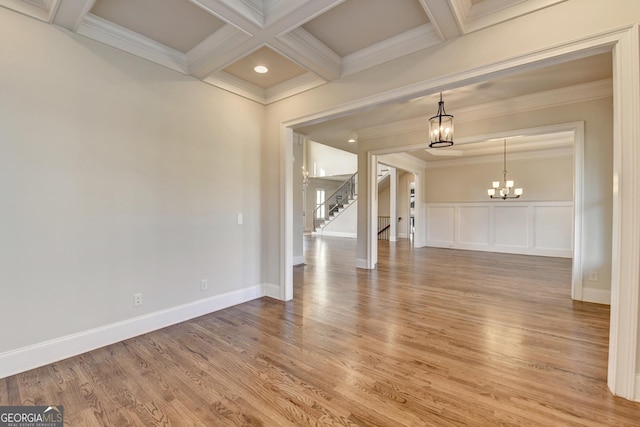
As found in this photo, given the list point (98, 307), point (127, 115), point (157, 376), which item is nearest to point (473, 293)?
point (157, 376)

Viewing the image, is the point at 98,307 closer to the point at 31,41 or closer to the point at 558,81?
the point at 31,41

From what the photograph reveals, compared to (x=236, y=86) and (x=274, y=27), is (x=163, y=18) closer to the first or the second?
(x=274, y=27)

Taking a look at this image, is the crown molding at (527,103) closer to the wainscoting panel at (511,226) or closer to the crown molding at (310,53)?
the crown molding at (310,53)

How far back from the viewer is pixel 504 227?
7883mm

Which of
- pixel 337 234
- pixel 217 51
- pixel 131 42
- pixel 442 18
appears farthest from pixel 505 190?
pixel 131 42

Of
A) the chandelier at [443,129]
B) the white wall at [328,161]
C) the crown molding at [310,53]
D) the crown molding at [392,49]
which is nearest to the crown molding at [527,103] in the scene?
the chandelier at [443,129]

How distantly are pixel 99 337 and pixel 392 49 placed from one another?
3816 millimetres

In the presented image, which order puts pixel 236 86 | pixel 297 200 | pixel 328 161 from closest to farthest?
1. pixel 236 86
2. pixel 297 200
3. pixel 328 161

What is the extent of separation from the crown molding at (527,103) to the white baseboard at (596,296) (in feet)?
8.42

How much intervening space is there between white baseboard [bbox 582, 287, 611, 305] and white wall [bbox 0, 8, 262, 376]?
4731 millimetres

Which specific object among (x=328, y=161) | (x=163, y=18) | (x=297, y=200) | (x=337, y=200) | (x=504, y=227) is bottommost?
(x=504, y=227)

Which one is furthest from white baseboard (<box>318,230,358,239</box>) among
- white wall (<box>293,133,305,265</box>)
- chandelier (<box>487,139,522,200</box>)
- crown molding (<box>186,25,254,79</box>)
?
crown molding (<box>186,25,254,79</box>)

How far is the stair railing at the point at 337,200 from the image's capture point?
41.3 ft

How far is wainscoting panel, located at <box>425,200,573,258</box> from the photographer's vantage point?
708 cm
